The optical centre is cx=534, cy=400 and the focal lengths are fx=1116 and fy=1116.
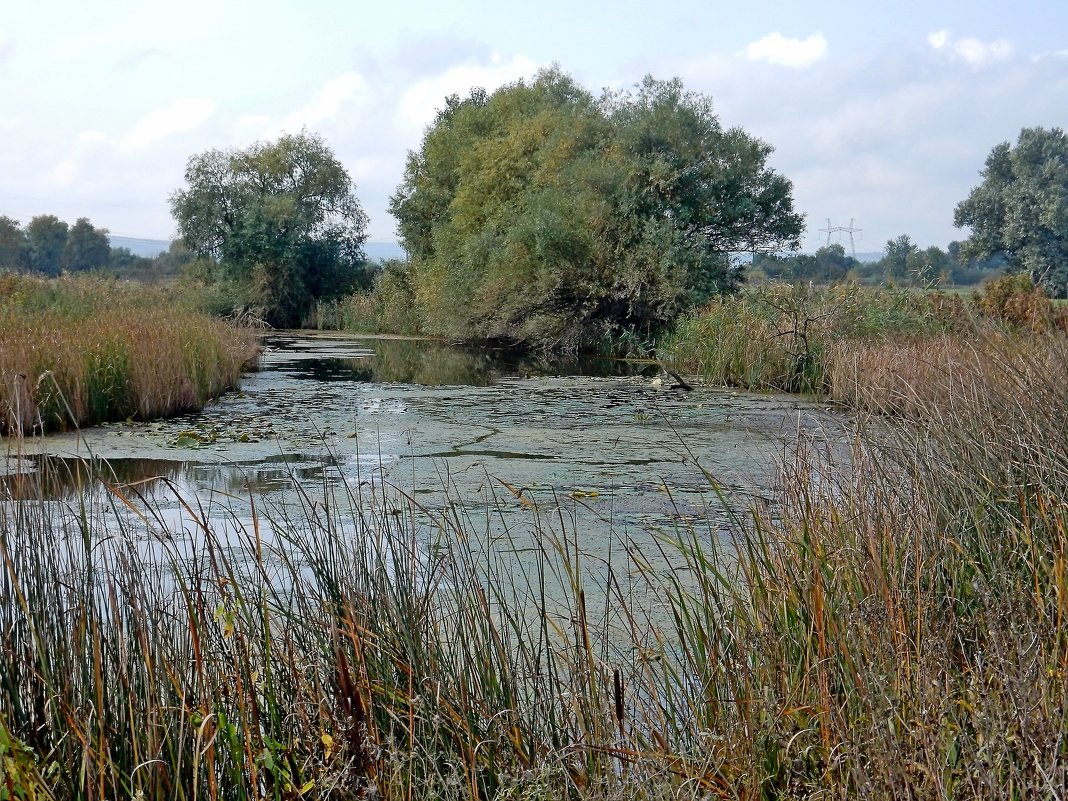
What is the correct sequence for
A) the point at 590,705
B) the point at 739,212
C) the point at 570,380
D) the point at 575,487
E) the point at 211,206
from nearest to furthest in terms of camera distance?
1. the point at 590,705
2. the point at 575,487
3. the point at 570,380
4. the point at 739,212
5. the point at 211,206

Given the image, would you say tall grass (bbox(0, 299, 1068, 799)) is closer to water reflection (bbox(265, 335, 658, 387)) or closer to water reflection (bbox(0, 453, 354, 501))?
water reflection (bbox(0, 453, 354, 501))

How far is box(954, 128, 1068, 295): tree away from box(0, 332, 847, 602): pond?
29.9 m

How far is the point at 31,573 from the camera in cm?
248

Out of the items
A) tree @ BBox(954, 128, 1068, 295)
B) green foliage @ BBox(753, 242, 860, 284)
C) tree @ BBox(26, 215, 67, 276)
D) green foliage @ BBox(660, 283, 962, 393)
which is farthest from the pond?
tree @ BBox(26, 215, 67, 276)

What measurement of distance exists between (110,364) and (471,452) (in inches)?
139

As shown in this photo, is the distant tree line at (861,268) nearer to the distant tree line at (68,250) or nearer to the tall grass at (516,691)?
the tall grass at (516,691)

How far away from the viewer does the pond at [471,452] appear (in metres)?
4.86

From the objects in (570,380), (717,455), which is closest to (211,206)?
(570,380)

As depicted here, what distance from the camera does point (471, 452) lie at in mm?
7441

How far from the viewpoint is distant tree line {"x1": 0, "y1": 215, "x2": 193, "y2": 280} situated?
204 feet

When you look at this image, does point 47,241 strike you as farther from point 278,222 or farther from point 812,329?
point 812,329

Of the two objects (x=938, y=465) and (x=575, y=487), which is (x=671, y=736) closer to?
(x=938, y=465)

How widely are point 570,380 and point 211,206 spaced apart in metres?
21.9

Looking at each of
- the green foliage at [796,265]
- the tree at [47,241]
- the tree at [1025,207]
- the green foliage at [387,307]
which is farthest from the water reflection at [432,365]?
the tree at [47,241]
